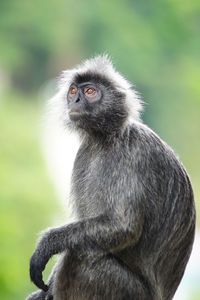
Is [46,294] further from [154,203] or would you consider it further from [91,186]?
[154,203]

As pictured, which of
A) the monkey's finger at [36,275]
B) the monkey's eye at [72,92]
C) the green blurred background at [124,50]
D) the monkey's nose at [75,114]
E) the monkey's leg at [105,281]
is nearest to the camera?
the monkey's leg at [105,281]

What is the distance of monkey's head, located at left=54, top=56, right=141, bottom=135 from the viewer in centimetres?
430

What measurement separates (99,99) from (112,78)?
0.58ft

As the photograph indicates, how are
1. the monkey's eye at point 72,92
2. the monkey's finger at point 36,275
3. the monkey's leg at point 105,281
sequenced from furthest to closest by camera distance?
1. the monkey's eye at point 72,92
2. the monkey's finger at point 36,275
3. the monkey's leg at point 105,281

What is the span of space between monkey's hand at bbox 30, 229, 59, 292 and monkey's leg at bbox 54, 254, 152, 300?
165 mm

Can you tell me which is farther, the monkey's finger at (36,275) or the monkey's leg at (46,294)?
the monkey's leg at (46,294)

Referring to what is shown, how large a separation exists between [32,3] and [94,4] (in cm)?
132

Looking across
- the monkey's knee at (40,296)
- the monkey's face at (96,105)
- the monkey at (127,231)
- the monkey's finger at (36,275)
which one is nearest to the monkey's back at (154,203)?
the monkey at (127,231)

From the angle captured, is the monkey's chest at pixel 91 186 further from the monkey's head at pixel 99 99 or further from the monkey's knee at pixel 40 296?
the monkey's knee at pixel 40 296

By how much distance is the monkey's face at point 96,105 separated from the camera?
4.29 meters

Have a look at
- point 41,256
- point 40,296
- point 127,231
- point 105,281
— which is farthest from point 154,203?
point 40,296

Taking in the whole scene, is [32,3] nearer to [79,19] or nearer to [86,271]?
[79,19]

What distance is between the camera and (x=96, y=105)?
432cm

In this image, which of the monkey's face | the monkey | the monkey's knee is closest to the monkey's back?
the monkey
